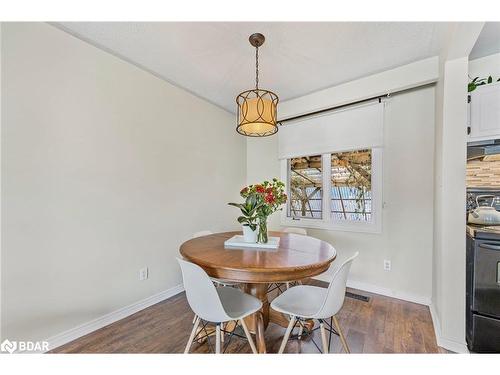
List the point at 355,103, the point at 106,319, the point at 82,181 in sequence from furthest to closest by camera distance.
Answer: the point at 355,103 < the point at 106,319 < the point at 82,181

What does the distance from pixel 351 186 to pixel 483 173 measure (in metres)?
1.18

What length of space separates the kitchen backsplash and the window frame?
2.46 ft

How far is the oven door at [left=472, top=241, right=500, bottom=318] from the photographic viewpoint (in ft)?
5.03

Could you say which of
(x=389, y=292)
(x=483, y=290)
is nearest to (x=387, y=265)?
(x=389, y=292)

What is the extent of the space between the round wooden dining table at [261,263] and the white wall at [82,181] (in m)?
0.83

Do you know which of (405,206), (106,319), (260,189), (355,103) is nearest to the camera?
(260,189)

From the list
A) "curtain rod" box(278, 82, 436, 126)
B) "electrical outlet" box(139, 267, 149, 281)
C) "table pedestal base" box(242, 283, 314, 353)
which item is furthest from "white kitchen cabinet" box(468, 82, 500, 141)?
"electrical outlet" box(139, 267, 149, 281)

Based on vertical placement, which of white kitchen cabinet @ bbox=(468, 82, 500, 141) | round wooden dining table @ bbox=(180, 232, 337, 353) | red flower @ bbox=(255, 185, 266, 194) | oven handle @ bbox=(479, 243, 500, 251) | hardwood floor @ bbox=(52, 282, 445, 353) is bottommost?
hardwood floor @ bbox=(52, 282, 445, 353)

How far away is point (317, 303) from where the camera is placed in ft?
4.91

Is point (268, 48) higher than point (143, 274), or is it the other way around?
point (268, 48)

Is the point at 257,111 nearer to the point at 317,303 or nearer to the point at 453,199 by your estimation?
the point at 317,303

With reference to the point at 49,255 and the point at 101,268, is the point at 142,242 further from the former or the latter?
the point at 49,255

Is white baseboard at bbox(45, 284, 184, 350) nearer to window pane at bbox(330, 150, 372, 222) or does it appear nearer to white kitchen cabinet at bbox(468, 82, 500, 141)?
window pane at bbox(330, 150, 372, 222)

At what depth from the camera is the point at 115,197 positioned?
2.10 m
